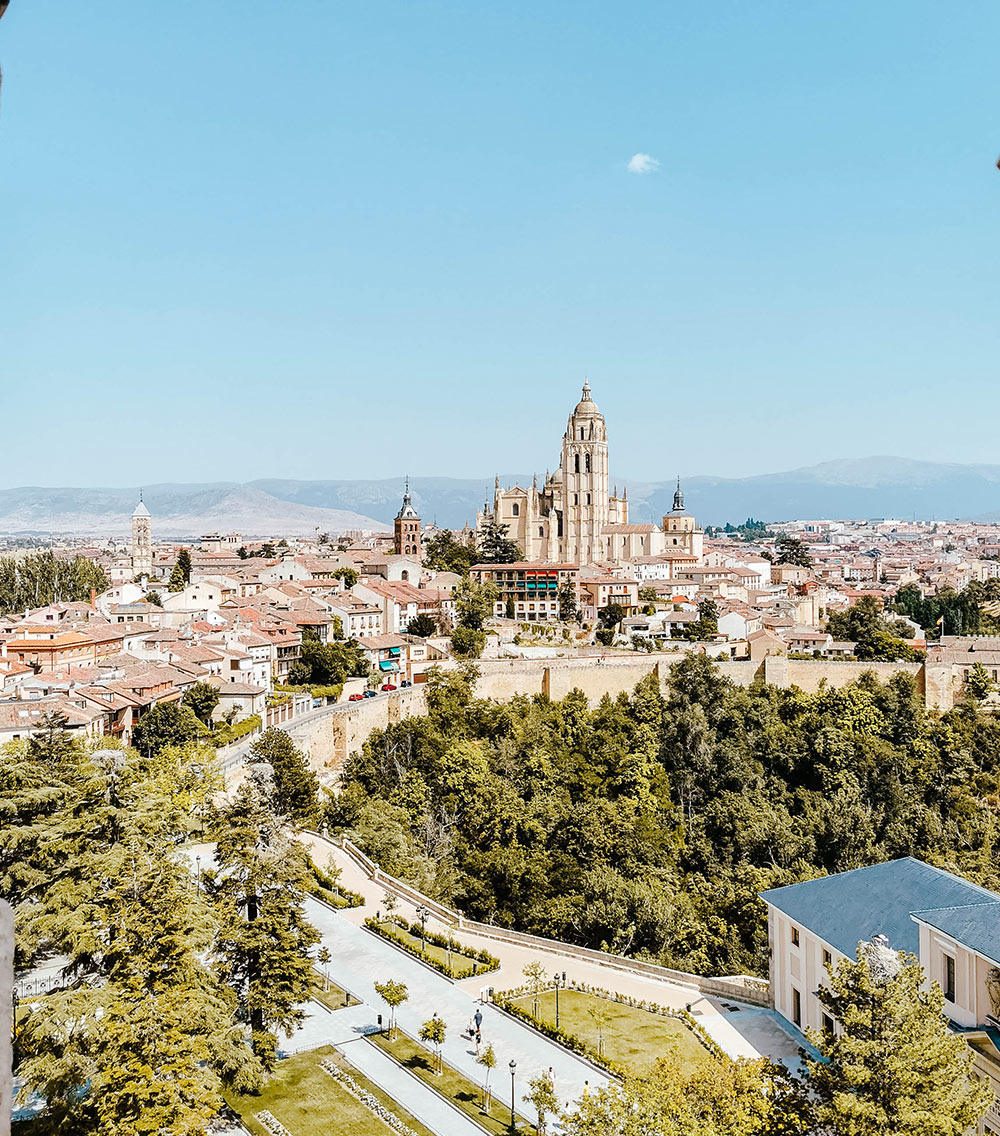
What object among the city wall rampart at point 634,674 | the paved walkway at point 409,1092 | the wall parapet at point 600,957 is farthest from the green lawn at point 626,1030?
the city wall rampart at point 634,674

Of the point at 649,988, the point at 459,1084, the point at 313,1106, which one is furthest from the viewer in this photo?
the point at 649,988

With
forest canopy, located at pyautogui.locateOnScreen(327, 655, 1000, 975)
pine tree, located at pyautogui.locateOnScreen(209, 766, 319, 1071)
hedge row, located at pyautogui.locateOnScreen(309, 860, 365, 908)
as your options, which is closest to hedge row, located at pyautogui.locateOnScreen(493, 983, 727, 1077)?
pine tree, located at pyautogui.locateOnScreen(209, 766, 319, 1071)

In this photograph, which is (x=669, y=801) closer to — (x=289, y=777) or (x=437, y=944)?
(x=289, y=777)

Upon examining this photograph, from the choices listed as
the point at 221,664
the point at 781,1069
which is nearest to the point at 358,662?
the point at 221,664

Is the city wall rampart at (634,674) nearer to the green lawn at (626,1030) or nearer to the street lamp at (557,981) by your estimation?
the street lamp at (557,981)

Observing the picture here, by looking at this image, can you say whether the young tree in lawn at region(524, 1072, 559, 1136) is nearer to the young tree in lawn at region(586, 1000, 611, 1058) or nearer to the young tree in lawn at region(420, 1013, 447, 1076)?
the young tree in lawn at region(420, 1013, 447, 1076)

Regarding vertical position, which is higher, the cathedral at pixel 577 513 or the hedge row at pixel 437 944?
the cathedral at pixel 577 513

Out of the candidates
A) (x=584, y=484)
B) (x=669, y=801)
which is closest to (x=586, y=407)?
(x=584, y=484)
